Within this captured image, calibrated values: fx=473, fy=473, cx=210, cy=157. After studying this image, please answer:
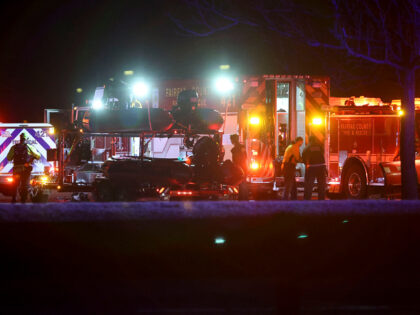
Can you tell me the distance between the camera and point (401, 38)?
9.77m

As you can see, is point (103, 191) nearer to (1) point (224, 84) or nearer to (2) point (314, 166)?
Result: (1) point (224, 84)

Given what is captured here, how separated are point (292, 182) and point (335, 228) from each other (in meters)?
6.85

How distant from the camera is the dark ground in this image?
3.42 m

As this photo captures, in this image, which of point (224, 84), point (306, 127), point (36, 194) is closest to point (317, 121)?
point (306, 127)

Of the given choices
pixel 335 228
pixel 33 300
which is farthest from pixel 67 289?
pixel 335 228

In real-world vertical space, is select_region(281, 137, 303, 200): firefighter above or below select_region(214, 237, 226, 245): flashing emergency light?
above

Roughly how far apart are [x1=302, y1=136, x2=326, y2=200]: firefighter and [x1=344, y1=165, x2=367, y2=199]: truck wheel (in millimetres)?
841

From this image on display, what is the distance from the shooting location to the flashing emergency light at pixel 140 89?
11000mm

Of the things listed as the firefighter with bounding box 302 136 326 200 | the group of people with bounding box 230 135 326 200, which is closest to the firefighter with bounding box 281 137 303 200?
the group of people with bounding box 230 135 326 200

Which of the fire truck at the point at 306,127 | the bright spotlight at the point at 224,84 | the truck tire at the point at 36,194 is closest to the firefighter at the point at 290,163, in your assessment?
the fire truck at the point at 306,127

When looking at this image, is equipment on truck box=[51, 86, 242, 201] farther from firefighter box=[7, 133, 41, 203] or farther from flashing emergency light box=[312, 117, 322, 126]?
flashing emergency light box=[312, 117, 322, 126]

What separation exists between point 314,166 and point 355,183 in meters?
1.20

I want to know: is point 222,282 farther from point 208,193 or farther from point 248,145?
point 248,145

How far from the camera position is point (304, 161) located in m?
10.1
